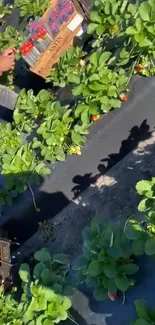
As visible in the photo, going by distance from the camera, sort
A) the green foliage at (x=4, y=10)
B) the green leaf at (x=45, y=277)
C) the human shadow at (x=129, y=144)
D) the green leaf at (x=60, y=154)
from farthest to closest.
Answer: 1. the green foliage at (x=4, y=10)
2. the green leaf at (x=60, y=154)
3. the human shadow at (x=129, y=144)
4. the green leaf at (x=45, y=277)

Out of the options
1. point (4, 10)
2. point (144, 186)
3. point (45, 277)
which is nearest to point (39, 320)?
point (45, 277)

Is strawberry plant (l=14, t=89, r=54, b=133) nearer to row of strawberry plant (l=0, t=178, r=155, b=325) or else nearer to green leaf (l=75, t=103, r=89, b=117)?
green leaf (l=75, t=103, r=89, b=117)

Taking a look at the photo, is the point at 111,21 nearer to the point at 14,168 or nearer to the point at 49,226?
the point at 14,168

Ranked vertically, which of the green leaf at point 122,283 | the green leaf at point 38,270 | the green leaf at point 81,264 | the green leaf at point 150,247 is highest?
the green leaf at point 150,247

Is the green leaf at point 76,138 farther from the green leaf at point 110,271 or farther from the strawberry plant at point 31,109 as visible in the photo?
the green leaf at point 110,271

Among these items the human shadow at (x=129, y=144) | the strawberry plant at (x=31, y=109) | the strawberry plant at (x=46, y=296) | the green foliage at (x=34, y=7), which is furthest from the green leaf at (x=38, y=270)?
the green foliage at (x=34, y=7)

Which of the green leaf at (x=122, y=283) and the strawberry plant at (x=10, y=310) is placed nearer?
the green leaf at (x=122, y=283)

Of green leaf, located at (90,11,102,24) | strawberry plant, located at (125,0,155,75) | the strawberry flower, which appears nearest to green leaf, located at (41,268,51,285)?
the strawberry flower

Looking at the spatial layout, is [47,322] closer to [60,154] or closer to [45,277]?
[45,277]
